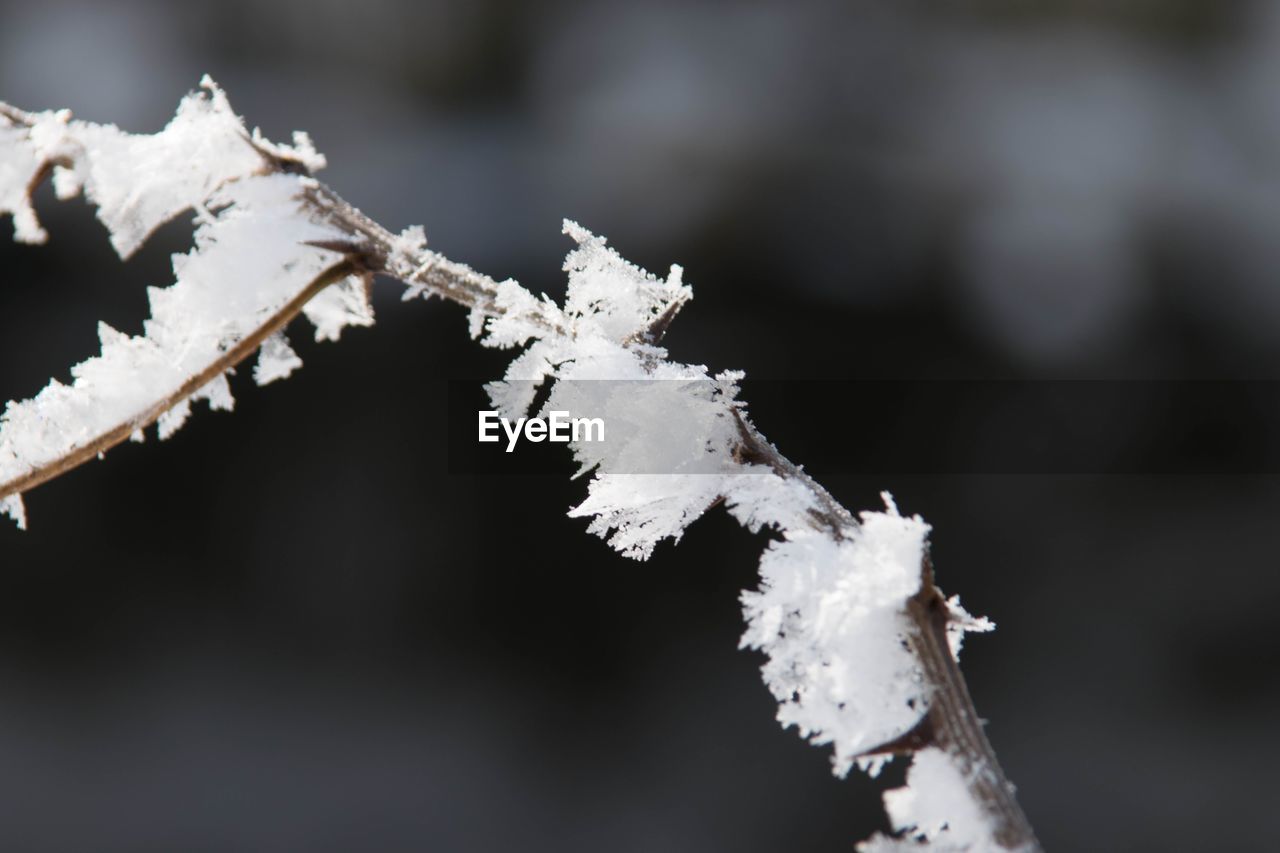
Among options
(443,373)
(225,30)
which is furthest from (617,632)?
(225,30)

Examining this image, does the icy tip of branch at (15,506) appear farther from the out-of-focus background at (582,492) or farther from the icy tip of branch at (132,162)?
the out-of-focus background at (582,492)

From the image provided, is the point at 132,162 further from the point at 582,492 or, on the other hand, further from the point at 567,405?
the point at 582,492

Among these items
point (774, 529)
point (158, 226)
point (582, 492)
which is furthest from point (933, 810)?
point (582, 492)

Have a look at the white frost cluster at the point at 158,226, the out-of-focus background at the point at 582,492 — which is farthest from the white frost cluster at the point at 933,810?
the out-of-focus background at the point at 582,492

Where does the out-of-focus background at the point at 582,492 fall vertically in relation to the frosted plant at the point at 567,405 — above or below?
above

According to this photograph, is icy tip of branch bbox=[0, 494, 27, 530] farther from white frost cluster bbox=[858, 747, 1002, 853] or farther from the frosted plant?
white frost cluster bbox=[858, 747, 1002, 853]

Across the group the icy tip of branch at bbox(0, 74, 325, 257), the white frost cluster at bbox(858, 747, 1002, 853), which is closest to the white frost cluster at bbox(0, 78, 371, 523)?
the icy tip of branch at bbox(0, 74, 325, 257)

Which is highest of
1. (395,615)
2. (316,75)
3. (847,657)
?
(316,75)

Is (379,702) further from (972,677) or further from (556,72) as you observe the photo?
(556,72)
